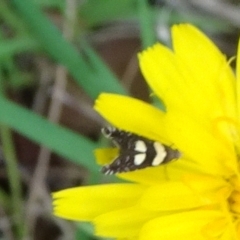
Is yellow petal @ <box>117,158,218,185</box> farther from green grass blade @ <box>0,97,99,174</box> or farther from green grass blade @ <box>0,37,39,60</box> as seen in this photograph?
green grass blade @ <box>0,37,39,60</box>

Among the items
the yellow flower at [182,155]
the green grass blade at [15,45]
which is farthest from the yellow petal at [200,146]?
the green grass blade at [15,45]

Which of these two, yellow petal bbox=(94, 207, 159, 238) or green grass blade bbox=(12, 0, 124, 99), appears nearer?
yellow petal bbox=(94, 207, 159, 238)

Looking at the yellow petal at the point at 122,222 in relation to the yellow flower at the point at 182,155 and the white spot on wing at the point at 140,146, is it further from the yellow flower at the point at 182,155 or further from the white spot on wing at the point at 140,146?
the white spot on wing at the point at 140,146

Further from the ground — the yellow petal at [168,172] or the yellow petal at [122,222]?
the yellow petal at [168,172]

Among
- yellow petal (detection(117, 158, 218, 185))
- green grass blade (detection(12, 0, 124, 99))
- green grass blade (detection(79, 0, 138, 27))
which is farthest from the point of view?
green grass blade (detection(79, 0, 138, 27))

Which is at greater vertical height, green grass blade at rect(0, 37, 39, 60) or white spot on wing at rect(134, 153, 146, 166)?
green grass blade at rect(0, 37, 39, 60)

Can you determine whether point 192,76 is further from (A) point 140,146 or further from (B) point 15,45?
(B) point 15,45

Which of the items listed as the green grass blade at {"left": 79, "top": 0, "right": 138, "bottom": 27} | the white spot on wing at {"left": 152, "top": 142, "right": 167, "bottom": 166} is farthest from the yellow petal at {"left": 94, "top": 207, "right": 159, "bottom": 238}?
the green grass blade at {"left": 79, "top": 0, "right": 138, "bottom": 27}
